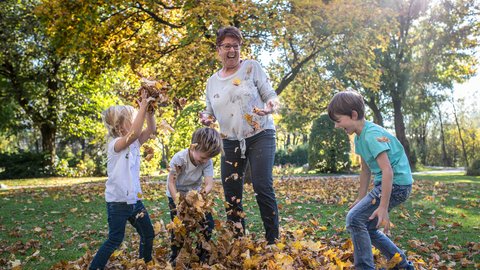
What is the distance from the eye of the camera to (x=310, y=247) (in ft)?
12.0

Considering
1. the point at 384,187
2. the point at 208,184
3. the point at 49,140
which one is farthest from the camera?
the point at 49,140

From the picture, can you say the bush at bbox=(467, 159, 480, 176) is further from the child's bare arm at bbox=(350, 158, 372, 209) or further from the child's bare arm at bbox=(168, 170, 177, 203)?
the child's bare arm at bbox=(168, 170, 177, 203)

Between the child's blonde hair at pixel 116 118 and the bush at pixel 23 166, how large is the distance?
69.0 ft

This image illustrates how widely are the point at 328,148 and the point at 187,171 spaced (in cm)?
1560

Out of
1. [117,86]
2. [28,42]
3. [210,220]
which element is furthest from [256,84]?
[117,86]

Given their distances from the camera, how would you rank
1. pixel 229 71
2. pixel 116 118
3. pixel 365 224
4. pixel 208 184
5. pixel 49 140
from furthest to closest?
pixel 49 140 → pixel 229 71 → pixel 208 184 → pixel 116 118 → pixel 365 224

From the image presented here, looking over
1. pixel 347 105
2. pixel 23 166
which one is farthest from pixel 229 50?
Result: pixel 23 166

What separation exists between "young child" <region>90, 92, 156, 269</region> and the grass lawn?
0.28m

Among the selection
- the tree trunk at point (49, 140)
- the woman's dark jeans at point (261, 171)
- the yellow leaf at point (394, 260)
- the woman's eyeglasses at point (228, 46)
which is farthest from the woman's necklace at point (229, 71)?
the tree trunk at point (49, 140)

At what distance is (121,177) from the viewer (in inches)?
132

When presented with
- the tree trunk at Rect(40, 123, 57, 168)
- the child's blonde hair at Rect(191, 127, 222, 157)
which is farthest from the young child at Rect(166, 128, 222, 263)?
the tree trunk at Rect(40, 123, 57, 168)

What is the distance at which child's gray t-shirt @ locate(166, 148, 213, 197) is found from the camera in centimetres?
365

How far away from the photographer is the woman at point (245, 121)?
3.89 m

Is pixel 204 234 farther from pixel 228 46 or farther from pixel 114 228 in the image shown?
pixel 228 46
